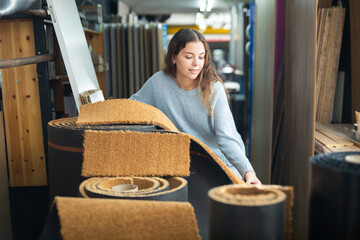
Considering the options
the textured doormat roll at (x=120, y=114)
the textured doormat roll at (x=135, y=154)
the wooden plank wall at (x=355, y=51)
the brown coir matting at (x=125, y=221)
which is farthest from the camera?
the wooden plank wall at (x=355, y=51)

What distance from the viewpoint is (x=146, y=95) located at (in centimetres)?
256

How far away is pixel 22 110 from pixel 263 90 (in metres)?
2.20

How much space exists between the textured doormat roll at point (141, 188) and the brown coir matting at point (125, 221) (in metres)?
0.14

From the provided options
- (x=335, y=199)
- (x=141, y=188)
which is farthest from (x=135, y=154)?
(x=335, y=199)

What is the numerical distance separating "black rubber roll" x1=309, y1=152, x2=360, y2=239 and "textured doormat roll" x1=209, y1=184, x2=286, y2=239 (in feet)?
0.27

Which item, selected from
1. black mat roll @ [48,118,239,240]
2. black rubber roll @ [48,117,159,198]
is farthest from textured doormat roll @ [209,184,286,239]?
black rubber roll @ [48,117,159,198]

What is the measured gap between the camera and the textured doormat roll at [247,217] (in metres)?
0.94

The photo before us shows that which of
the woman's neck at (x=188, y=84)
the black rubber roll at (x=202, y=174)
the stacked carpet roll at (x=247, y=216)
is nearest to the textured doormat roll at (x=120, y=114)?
the black rubber roll at (x=202, y=174)

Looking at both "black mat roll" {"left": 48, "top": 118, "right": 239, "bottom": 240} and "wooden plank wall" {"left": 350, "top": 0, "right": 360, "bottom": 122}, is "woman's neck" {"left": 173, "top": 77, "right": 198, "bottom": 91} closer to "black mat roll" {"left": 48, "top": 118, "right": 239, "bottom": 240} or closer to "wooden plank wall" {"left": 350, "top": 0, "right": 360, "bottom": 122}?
"black mat roll" {"left": 48, "top": 118, "right": 239, "bottom": 240}

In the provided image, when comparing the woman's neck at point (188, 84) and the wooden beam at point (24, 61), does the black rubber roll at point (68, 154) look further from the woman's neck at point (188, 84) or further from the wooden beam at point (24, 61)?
the woman's neck at point (188, 84)

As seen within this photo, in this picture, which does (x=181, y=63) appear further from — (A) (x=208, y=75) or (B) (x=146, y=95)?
(B) (x=146, y=95)

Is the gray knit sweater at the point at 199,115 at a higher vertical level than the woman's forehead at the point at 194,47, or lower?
lower

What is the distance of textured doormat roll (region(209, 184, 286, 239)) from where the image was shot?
0.94m

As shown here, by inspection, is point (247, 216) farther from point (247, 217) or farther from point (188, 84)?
point (188, 84)
